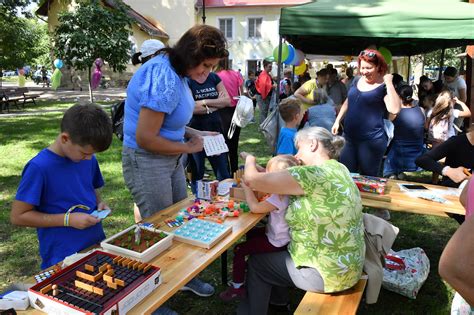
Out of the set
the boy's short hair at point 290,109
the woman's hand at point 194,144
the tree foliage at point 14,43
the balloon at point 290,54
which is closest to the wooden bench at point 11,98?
the tree foliage at point 14,43

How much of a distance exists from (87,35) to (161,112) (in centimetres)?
899

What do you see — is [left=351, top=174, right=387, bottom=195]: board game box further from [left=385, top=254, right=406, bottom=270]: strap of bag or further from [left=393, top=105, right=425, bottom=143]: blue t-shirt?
[left=393, top=105, right=425, bottom=143]: blue t-shirt

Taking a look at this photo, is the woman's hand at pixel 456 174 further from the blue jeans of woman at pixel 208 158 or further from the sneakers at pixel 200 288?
the blue jeans of woman at pixel 208 158

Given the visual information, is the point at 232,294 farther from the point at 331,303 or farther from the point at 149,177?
the point at 149,177

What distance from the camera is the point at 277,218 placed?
2088 mm

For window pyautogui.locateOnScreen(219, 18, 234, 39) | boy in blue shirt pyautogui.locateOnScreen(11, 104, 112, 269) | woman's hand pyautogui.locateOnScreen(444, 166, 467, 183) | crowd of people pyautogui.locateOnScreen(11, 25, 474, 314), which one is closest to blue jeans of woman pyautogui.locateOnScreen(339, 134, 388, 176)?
woman's hand pyautogui.locateOnScreen(444, 166, 467, 183)

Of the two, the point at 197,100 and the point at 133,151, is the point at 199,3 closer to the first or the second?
the point at 197,100

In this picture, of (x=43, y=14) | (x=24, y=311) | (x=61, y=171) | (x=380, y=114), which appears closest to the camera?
(x=24, y=311)

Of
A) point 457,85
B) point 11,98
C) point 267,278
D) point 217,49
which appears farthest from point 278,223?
point 11,98

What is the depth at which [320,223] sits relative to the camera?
70.6 inches

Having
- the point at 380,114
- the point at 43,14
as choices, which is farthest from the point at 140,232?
the point at 43,14

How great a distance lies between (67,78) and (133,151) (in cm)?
2316

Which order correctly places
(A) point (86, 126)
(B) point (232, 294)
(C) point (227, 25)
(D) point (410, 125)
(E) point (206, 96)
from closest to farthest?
(A) point (86, 126)
(B) point (232, 294)
(E) point (206, 96)
(D) point (410, 125)
(C) point (227, 25)

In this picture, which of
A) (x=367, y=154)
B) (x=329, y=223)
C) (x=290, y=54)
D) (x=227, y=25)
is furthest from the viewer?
(x=227, y=25)
